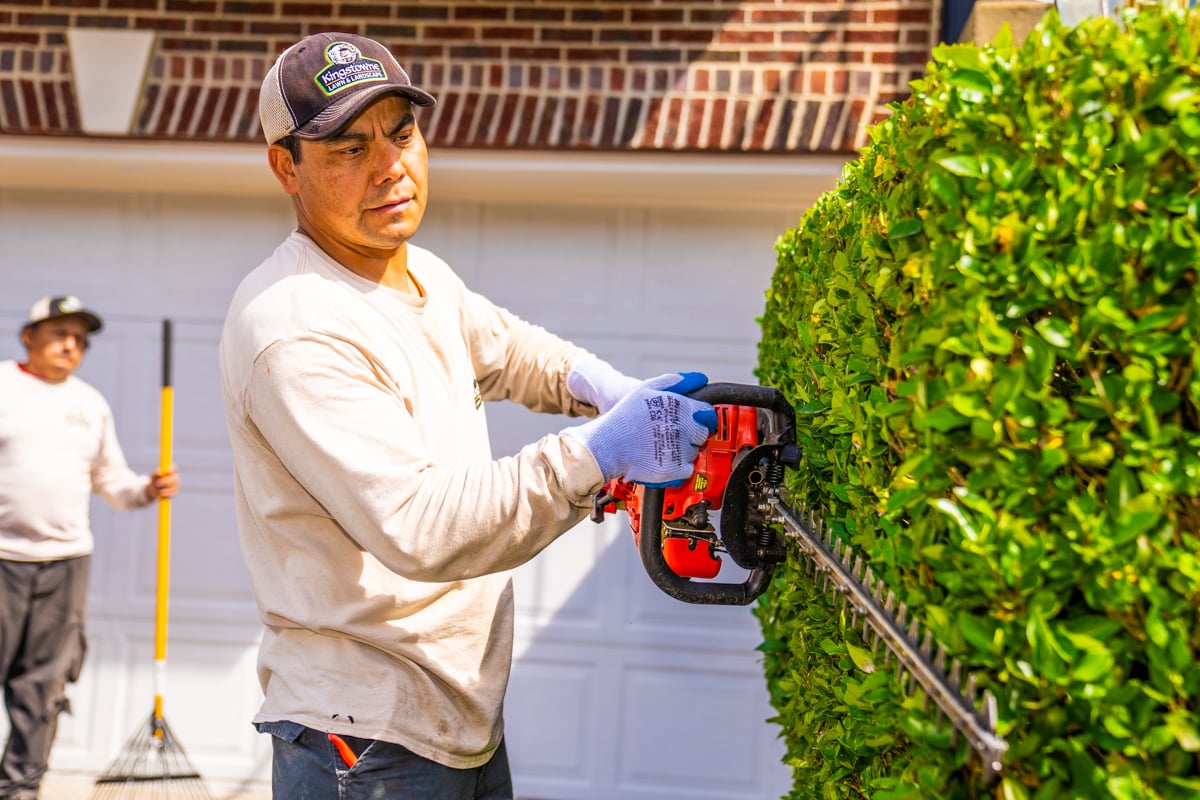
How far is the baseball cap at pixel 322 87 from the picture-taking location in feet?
7.62

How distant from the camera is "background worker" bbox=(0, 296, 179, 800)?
17.1 feet

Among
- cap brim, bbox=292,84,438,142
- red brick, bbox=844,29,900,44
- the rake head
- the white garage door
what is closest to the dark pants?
the rake head

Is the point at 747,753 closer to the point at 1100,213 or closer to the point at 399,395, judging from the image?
the point at 399,395

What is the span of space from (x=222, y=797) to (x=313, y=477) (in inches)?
167

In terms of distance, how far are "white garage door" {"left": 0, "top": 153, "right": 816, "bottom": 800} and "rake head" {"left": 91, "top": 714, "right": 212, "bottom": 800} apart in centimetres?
12

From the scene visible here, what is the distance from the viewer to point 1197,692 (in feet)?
4.49

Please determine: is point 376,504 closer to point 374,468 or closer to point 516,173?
point 374,468

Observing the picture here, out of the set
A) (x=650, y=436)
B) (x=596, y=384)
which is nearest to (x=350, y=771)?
(x=650, y=436)

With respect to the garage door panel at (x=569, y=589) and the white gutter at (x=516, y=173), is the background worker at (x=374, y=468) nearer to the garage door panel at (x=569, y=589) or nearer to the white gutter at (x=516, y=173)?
the white gutter at (x=516, y=173)

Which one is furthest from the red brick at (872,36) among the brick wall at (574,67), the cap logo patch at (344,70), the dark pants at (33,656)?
the dark pants at (33,656)

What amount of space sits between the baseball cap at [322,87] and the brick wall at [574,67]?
106 inches

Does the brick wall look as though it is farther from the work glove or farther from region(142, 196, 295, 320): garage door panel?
the work glove

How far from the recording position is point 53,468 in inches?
211

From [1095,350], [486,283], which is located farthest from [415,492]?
[486,283]
